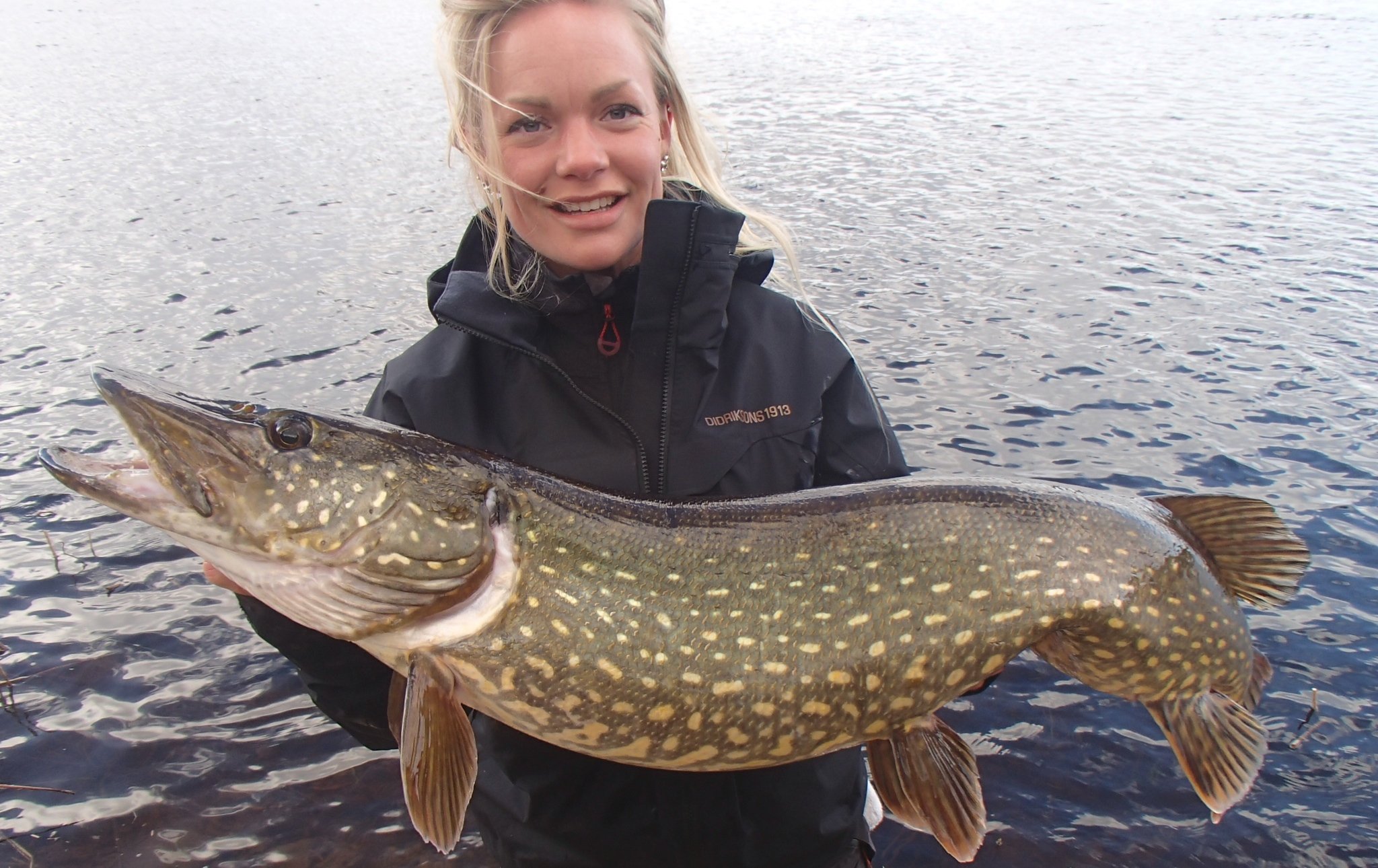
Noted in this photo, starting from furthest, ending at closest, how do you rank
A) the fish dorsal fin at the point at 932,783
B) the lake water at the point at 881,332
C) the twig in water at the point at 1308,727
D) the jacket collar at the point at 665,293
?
the twig in water at the point at 1308,727 < the lake water at the point at 881,332 < the jacket collar at the point at 665,293 < the fish dorsal fin at the point at 932,783

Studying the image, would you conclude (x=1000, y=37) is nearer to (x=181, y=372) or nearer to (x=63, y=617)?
(x=181, y=372)

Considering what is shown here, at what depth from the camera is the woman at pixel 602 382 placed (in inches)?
85.0

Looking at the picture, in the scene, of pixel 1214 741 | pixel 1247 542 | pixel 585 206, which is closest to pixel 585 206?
pixel 585 206

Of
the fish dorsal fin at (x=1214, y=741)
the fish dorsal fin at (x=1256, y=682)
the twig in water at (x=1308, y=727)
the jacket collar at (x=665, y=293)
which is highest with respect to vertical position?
the jacket collar at (x=665, y=293)

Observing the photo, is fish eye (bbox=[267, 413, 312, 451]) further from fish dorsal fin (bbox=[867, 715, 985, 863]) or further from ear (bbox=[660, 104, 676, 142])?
fish dorsal fin (bbox=[867, 715, 985, 863])

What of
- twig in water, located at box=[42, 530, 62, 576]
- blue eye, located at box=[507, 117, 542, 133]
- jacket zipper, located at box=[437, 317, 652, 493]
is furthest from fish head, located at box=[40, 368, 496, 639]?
twig in water, located at box=[42, 530, 62, 576]

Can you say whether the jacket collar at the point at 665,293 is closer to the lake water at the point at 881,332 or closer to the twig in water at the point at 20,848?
the lake water at the point at 881,332

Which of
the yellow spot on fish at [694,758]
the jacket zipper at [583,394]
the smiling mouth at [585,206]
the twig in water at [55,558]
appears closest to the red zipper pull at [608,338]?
the jacket zipper at [583,394]

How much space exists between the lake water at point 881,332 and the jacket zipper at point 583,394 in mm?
1282

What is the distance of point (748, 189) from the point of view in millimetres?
10359

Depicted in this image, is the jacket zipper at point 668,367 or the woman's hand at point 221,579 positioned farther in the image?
the jacket zipper at point 668,367

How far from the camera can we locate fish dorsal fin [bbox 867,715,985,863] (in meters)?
2.06

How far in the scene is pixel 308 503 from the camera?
1877 mm

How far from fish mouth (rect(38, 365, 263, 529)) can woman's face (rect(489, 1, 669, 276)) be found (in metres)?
0.84
